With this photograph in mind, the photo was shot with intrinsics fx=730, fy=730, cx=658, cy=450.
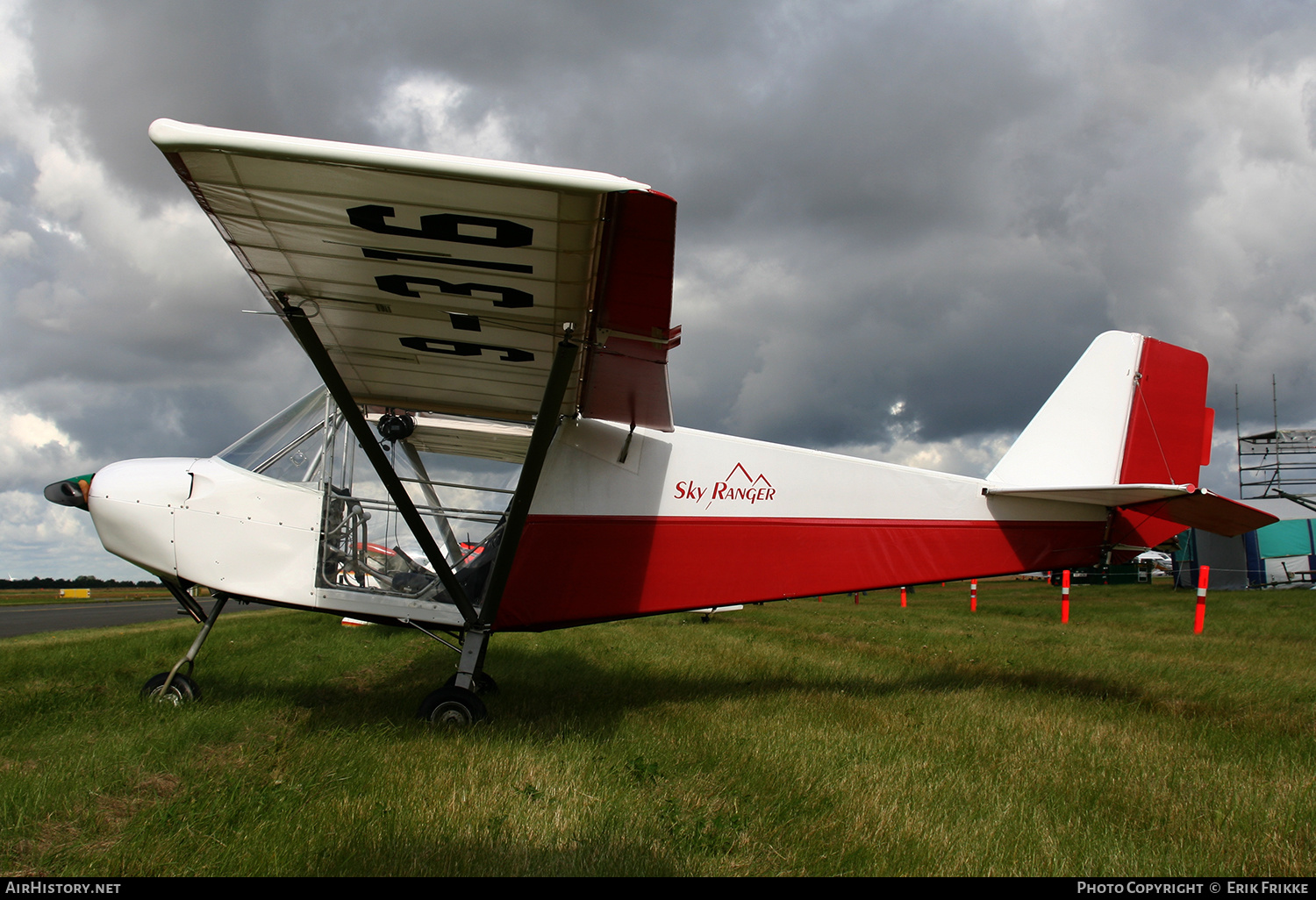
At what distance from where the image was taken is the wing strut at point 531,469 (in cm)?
408

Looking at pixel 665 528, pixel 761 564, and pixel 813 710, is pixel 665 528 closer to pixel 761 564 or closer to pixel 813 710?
pixel 761 564

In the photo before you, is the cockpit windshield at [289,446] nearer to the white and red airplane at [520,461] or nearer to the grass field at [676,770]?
the white and red airplane at [520,461]

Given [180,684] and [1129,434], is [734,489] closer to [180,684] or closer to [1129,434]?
[1129,434]

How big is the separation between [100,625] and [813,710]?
67.4ft

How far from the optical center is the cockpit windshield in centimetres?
551

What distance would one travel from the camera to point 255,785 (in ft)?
11.7

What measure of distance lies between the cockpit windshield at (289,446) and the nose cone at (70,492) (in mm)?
939

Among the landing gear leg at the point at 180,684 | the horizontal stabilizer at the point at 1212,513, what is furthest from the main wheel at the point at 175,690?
the horizontal stabilizer at the point at 1212,513

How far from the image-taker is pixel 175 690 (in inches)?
217

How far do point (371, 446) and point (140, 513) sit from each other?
2154mm

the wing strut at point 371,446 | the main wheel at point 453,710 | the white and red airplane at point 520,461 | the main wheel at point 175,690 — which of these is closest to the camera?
the white and red airplane at point 520,461

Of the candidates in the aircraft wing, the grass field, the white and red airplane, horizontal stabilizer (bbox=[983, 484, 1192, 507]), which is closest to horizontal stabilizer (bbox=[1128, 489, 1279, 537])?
the white and red airplane

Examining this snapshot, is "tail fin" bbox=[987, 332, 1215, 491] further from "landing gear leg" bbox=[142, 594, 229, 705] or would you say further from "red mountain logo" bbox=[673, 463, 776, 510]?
"landing gear leg" bbox=[142, 594, 229, 705]
